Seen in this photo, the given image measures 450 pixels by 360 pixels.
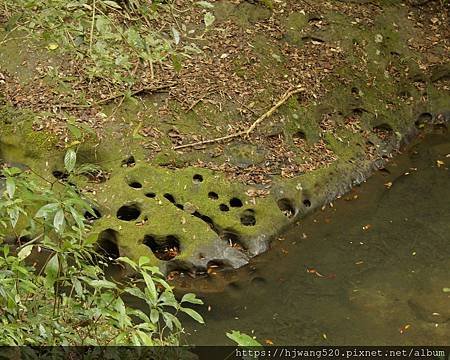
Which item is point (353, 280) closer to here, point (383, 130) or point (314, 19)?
point (383, 130)

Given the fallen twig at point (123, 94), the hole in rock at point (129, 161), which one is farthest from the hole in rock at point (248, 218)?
the fallen twig at point (123, 94)

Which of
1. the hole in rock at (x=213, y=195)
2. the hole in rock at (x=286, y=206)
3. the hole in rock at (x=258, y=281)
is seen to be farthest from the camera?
the hole in rock at (x=286, y=206)

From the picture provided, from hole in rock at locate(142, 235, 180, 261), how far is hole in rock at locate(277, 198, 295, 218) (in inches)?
46.2

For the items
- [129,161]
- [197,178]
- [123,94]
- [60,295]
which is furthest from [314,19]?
[60,295]

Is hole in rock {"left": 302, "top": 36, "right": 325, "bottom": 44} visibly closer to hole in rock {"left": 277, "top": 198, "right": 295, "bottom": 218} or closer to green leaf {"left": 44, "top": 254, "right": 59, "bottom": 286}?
hole in rock {"left": 277, "top": 198, "right": 295, "bottom": 218}

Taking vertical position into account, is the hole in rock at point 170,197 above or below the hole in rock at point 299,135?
below

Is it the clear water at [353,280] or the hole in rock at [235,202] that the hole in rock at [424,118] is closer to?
the clear water at [353,280]

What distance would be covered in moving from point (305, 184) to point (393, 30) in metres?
3.10

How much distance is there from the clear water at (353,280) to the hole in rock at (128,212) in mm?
847

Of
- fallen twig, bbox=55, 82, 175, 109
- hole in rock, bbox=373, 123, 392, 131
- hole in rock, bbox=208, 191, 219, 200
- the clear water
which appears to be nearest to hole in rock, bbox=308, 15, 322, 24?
hole in rock, bbox=373, 123, 392, 131

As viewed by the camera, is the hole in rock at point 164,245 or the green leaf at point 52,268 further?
the hole in rock at point 164,245

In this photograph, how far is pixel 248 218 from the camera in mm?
6641

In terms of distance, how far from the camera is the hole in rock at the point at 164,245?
6242 millimetres

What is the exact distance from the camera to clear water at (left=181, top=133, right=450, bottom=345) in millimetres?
5496
